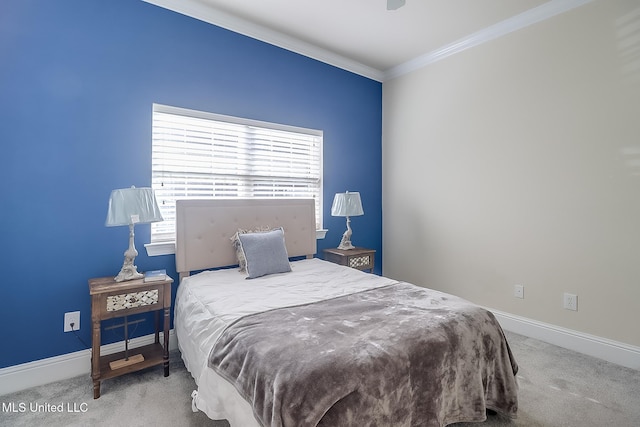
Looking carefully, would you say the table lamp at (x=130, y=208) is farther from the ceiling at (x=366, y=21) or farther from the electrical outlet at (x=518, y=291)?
the electrical outlet at (x=518, y=291)

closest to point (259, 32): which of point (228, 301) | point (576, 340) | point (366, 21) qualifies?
point (366, 21)

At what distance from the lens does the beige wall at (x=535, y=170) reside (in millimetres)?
2455

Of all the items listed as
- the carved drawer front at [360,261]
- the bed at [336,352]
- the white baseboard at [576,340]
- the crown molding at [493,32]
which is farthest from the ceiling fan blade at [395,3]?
the white baseboard at [576,340]

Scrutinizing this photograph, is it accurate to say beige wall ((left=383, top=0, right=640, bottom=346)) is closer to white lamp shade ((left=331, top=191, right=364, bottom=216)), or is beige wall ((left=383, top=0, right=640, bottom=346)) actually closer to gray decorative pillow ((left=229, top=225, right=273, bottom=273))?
white lamp shade ((left=331, top=191, right=364, bottom=216))

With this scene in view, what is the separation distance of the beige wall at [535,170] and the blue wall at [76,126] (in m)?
2.33

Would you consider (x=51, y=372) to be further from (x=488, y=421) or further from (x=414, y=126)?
(x=414, y=126)

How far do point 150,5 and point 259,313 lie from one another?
2.57 metres

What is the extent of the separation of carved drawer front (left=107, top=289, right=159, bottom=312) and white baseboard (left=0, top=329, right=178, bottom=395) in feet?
1.82

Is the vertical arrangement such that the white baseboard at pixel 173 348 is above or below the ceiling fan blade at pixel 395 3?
below

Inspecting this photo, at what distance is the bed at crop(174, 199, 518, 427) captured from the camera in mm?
1214

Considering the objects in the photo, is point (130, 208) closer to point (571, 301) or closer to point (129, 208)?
point (129, 208)

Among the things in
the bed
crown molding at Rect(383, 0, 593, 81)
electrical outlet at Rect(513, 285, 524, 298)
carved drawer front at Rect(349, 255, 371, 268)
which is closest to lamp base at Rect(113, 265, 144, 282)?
the bed

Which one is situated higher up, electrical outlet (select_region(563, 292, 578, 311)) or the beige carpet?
electrical outlet (select_region(563, 292, 578, 311))

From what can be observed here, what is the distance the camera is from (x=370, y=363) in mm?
1298
